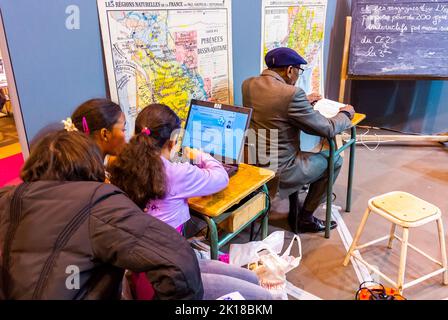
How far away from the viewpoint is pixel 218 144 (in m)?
1.87

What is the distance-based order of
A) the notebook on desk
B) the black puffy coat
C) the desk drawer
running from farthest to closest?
the notebook on desk < the desk drawer < the black puffy coat

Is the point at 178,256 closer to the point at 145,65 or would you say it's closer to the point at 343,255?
the point at 145,65

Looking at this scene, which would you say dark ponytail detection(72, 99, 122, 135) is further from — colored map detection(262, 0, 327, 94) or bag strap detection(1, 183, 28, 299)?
colored map detection(262, 0, 327, 94)

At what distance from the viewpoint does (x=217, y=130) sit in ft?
6.08

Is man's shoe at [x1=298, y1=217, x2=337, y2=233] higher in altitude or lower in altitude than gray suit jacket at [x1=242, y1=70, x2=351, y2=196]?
lower

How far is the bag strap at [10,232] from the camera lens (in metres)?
0.88

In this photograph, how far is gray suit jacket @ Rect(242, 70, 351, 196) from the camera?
2.02 meters

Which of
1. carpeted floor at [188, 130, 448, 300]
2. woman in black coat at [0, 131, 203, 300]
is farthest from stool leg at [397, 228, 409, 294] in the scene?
woman in black coat at [0, 131, 203, 300]

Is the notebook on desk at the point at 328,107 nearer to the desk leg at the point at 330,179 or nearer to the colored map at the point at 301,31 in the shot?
the desk leg at the point at 330,179

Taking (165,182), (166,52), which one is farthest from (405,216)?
(166,52)

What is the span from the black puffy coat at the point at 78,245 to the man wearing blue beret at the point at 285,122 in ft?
4.17

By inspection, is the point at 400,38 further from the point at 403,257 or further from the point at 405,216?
the point at 403,257

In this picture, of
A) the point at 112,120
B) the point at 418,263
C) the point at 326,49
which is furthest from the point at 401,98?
the point at 112,120
